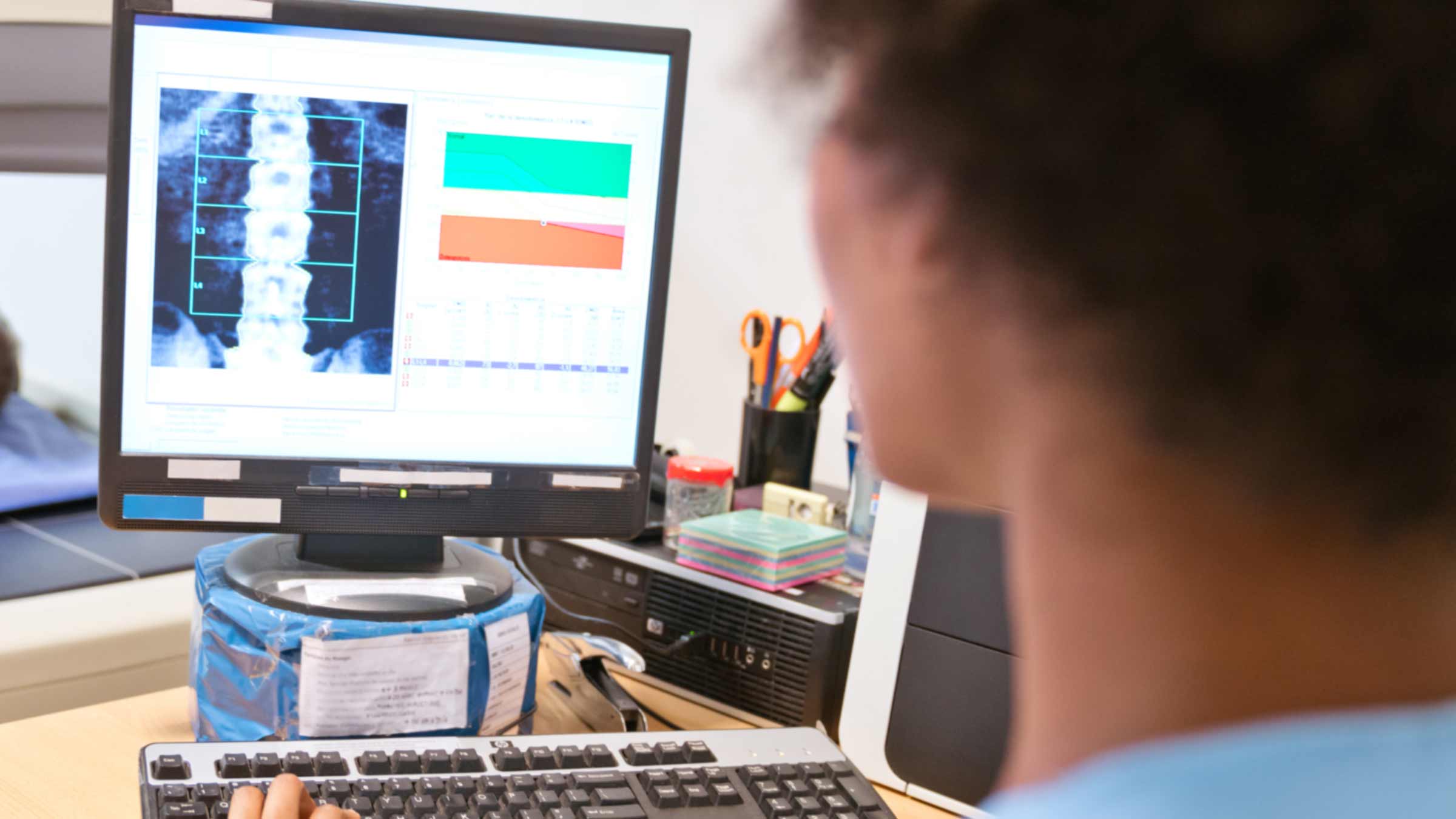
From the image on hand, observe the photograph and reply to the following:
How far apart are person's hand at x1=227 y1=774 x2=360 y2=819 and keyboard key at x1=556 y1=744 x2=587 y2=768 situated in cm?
14

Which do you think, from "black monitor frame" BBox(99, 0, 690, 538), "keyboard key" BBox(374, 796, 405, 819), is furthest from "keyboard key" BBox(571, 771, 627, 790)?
"black monitor frame" BBox(99, 0, 690, 538)

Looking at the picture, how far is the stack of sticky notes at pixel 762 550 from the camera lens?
1.04m

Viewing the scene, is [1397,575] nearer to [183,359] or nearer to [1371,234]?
[1371,234]

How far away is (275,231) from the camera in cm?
87

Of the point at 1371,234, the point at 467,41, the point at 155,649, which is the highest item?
the point at 467,41

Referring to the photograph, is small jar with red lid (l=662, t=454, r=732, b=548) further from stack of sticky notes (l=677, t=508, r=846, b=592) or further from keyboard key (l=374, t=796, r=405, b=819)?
keyboard key (l=374, t=796, r=405, b=819)

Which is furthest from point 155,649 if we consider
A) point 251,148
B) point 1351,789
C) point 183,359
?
point 1351,789

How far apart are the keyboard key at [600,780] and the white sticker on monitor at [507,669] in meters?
0.14

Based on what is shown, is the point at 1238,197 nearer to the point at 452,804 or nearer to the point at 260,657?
the point at 452,804

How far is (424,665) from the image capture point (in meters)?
0.88

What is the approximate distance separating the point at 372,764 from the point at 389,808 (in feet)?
0.16

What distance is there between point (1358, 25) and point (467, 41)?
704mm

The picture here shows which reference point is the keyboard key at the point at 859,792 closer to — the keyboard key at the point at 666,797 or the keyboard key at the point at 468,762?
the keyboard key at the point at 666,797
